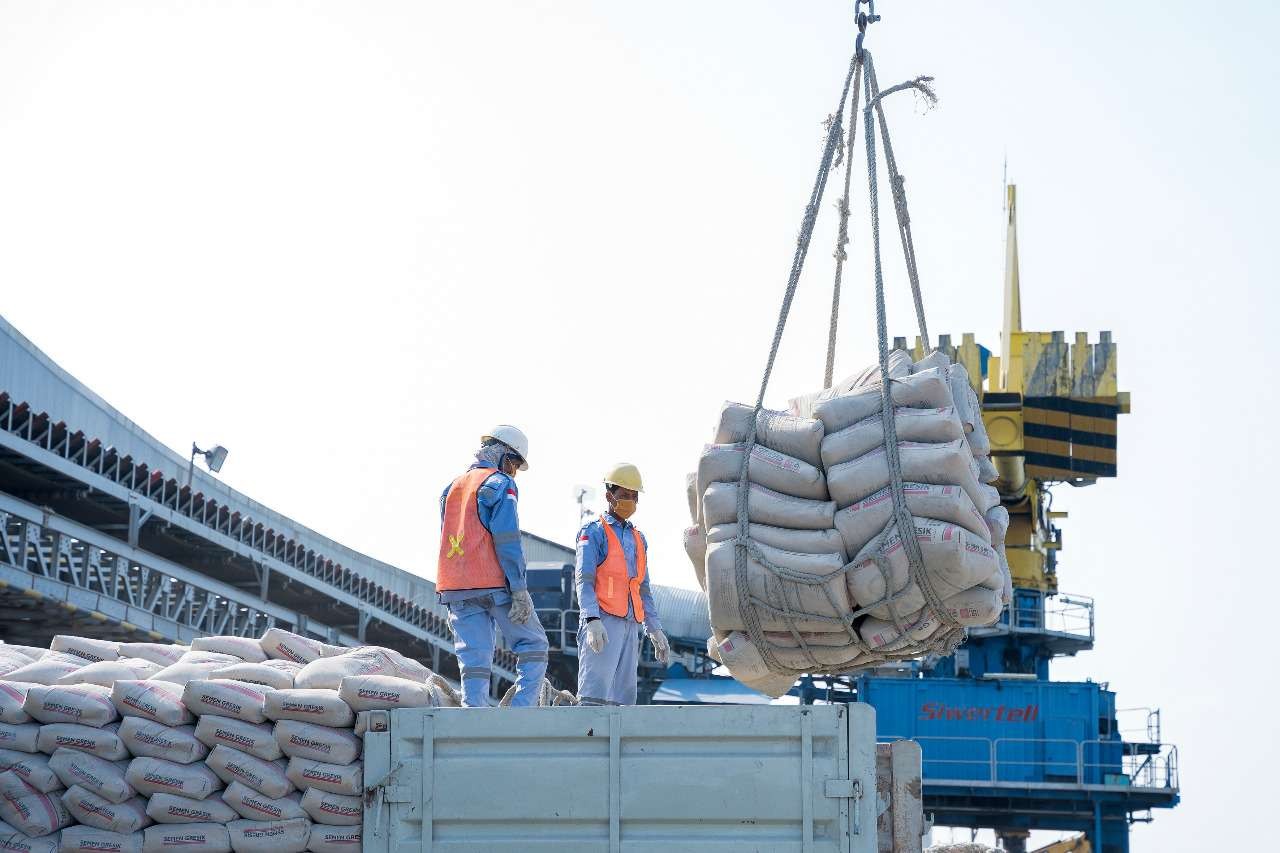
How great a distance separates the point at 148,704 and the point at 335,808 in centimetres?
107

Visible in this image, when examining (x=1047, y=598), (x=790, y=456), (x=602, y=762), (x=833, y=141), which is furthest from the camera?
(x=1047, y=598)

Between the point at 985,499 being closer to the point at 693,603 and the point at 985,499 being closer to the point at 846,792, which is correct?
the point at 846,792

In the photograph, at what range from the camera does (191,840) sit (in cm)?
750

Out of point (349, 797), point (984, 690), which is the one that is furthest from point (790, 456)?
point (984, 690)

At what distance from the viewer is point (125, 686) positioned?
784cm

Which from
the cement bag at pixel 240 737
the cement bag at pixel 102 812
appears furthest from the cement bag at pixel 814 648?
the cement bag at pixel 102 812

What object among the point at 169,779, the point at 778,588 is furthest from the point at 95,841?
the point at 778,588

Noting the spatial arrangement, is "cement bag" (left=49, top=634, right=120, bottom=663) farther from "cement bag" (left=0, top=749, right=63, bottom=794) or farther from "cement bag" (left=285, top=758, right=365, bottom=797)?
"cement bag" (left=285, top=758, right=365, bottom=797)

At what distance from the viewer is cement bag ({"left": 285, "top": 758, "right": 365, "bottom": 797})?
24.3 ft

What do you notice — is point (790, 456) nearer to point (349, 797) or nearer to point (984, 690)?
point (349, 797)

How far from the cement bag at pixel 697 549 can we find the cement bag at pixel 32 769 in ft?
11.3

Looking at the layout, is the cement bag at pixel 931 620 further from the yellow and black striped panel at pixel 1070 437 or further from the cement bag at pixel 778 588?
the yellow and black striped panel at pixel 1070 437

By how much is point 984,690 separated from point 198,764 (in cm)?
2684

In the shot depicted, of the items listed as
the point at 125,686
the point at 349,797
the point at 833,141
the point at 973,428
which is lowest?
the point at 349,797
